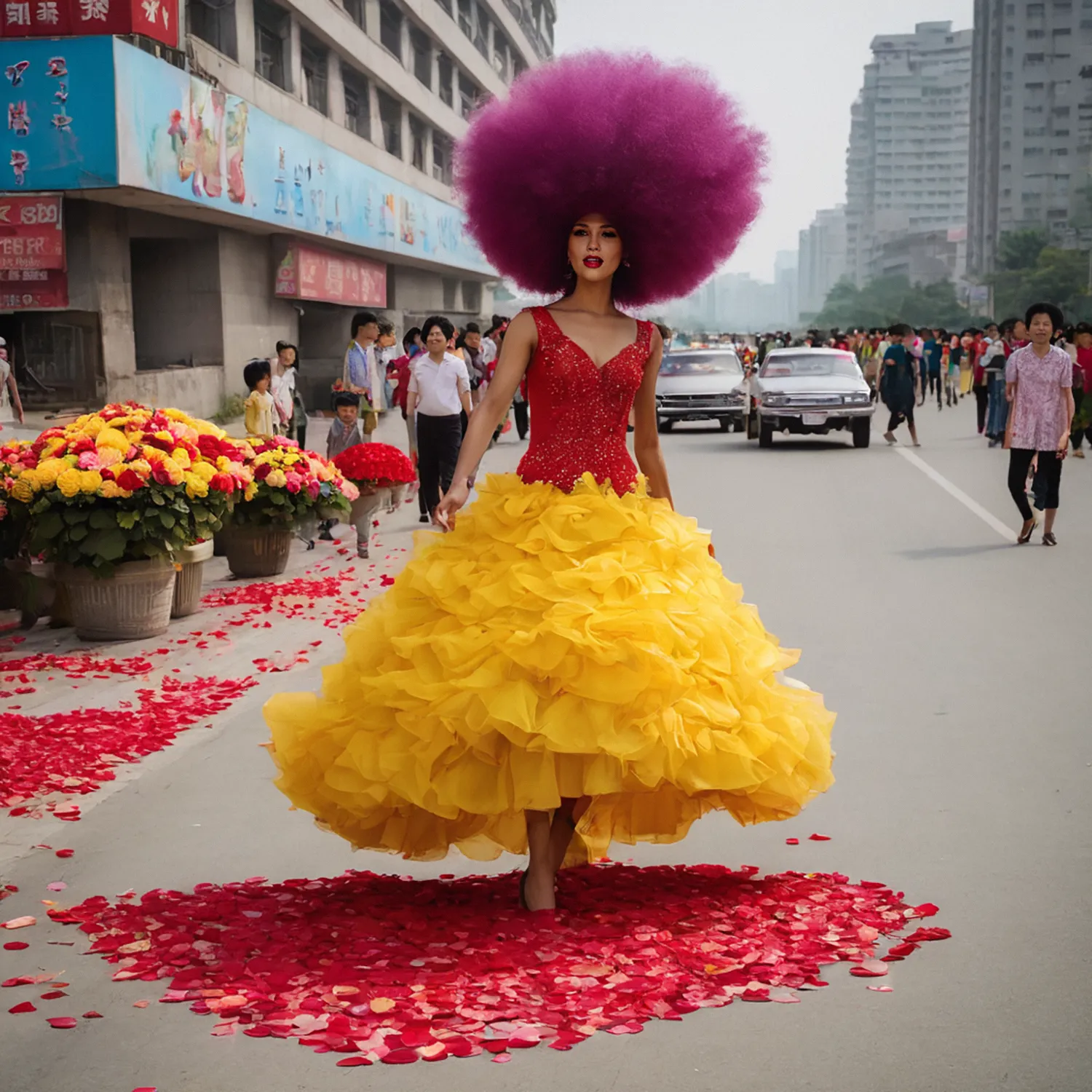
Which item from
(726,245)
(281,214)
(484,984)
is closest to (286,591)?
(726,245)

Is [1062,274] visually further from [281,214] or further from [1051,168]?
Result: [281,214]

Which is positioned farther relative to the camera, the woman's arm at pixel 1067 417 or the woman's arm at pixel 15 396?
the woman's arm at pixel 15 396

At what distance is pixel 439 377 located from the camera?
14969 millimetres

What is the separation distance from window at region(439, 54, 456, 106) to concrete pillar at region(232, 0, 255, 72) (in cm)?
2495

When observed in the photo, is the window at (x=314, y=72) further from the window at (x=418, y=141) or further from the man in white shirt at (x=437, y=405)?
the man in white shirt at (x=437, y=405)

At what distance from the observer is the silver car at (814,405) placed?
2641 centimetres

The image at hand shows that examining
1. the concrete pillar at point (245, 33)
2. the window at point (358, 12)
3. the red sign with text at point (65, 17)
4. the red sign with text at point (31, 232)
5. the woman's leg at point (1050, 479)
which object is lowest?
the woman's leg at point (1050, 479)

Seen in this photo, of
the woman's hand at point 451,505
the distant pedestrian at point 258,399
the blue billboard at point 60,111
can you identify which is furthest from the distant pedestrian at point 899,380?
the woman's hand at point 451,505

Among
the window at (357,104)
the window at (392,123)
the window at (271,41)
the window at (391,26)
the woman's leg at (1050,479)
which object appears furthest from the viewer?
the window at (392,123)

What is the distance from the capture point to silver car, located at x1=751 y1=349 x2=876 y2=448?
86.6 feet

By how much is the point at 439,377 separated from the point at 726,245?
31.8ft

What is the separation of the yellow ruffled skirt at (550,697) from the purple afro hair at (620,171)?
3.23ft

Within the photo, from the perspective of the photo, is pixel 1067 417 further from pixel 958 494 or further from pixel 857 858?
pixel 857 858

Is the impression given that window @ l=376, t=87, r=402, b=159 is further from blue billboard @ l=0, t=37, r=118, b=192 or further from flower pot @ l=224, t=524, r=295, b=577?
flower pot @ l=224, t=524, r=295, b=577
